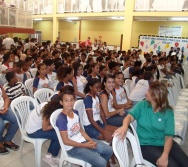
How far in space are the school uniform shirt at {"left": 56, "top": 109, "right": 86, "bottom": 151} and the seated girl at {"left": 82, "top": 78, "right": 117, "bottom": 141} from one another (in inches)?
13.4

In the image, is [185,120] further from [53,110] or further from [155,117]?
[53,110]

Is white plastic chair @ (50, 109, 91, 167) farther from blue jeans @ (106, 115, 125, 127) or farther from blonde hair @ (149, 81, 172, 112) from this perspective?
blue jeans @ (106, 115, 125, 127)

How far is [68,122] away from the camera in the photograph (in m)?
2.34

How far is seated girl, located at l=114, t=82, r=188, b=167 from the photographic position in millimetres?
2166

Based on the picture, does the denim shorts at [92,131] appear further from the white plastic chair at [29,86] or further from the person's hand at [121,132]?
the white plastic chair at [29,86]

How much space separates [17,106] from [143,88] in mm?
2211

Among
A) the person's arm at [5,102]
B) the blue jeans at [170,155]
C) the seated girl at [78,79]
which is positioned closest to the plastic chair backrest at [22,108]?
the person's arm at [5,102]

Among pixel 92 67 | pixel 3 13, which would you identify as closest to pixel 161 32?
pixel 3 13

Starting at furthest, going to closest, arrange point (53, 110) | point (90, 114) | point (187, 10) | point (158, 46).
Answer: point (158, 46) → point (187, 10) → point (90, 114) → point (53, 110)

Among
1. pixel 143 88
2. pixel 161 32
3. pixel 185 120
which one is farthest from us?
pixel 161 32

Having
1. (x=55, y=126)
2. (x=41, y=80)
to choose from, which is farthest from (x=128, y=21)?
(x=55, y=126)

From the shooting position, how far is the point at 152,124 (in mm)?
2227

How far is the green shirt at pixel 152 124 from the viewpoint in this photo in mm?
2205

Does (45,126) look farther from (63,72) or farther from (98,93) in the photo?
(63,72)
